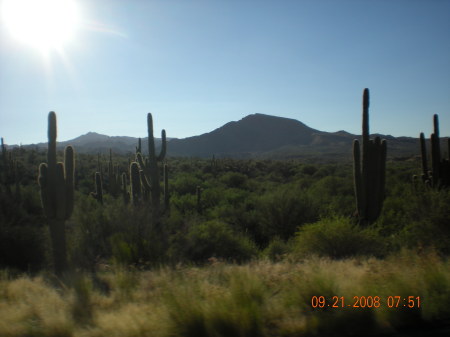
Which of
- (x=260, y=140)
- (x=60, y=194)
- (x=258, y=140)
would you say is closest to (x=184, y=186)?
(x=60, y=194)

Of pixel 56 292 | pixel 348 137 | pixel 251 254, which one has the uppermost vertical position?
pixel 348 137

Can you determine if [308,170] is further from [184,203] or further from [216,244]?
[216,244]

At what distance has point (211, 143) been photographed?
151125 mm

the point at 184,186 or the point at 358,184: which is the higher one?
the point at 358,184

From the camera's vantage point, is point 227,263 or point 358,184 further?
point 358,184

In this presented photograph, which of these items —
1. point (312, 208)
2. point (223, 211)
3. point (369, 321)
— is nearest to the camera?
point (369, 321)

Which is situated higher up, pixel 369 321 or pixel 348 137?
pixel 348 137

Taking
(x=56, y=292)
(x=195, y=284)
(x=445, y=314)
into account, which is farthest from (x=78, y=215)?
(x=445, y=314)

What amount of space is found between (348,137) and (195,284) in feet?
514

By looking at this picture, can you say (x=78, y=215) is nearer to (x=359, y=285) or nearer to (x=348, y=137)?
(x=359, y=285)

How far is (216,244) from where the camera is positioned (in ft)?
53.7

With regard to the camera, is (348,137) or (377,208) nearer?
(377,208)

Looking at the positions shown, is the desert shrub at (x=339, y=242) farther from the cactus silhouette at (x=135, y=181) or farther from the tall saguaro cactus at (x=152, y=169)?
the cactus silhouette at (x=135, y=181)
